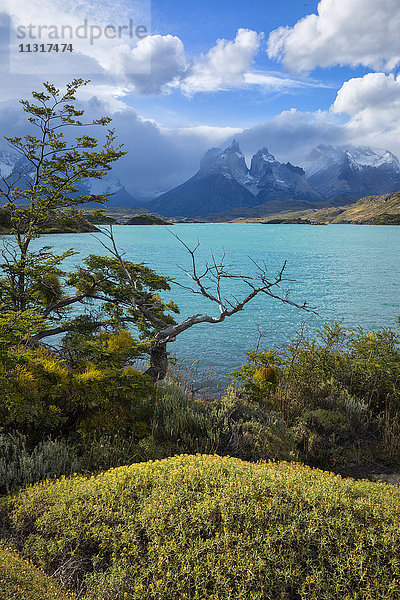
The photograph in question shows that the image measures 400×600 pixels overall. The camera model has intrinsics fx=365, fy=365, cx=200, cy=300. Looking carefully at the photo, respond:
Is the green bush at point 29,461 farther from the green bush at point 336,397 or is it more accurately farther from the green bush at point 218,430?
the green bush at point 336,397

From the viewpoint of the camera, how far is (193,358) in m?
16.9

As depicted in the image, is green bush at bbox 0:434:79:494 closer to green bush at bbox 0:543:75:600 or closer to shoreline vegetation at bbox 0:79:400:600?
shoreline vegetation at bbox 0:79:400:600

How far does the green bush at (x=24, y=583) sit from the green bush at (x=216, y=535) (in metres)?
0.31

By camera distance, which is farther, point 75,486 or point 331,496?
point 75,486

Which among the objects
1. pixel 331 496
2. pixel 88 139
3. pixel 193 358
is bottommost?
pixel 193 358

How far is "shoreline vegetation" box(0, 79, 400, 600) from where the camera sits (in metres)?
3.07

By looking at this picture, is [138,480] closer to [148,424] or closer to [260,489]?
[260,489]

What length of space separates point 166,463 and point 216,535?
1.46 meters

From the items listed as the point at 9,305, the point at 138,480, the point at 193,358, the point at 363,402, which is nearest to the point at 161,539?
the point at 138,480

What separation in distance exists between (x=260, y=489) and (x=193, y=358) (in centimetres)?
1327

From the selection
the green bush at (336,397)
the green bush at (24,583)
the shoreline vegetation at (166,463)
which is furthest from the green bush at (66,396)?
the green bush at (336,397)

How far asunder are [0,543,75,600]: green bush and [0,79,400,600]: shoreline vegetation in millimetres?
15

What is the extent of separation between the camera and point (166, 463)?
4.55 metres

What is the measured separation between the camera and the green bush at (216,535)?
117 inches
